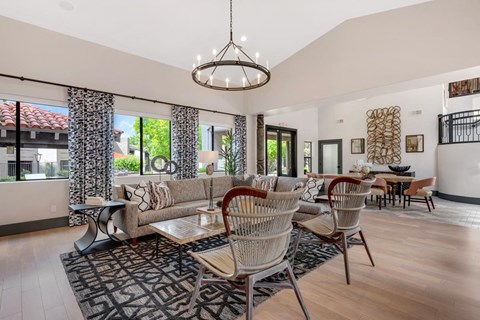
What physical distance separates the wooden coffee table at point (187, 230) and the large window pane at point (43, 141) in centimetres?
303

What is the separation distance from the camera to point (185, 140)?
6094 millimetres

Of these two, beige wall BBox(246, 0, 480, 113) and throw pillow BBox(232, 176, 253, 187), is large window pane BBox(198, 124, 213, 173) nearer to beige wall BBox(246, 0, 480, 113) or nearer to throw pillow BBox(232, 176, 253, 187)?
throw pillow BBox(232, 176, 253, 187)

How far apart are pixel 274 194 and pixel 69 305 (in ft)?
6.89

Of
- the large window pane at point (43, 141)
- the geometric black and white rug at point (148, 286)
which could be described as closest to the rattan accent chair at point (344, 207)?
the geometric black and white rug at point (148, 286)

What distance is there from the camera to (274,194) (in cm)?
145

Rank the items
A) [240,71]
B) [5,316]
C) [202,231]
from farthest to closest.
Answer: [240,71], [202,231], [5,316]

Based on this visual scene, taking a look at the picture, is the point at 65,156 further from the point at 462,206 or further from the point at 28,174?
the point at 462,206

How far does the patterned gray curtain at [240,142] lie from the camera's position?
7.46 metres

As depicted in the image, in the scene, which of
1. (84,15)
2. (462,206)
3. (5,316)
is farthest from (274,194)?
(462,206)

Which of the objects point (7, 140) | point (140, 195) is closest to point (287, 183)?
point (140, 195)

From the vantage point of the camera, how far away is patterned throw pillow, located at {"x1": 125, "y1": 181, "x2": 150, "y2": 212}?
146 inches

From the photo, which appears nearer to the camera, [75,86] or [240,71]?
[75,86]

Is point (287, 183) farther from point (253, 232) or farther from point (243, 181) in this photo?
point (253, 232)

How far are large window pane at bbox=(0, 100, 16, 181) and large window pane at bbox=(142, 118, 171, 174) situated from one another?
7.59ft
